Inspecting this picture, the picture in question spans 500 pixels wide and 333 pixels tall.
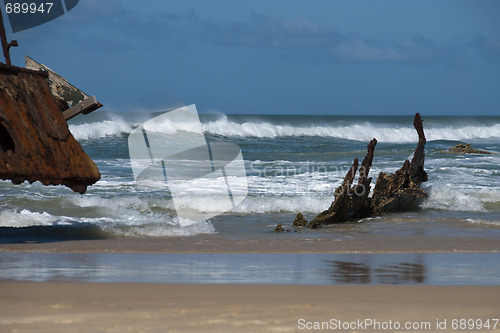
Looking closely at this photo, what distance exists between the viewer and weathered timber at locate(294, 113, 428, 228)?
29.2 feet

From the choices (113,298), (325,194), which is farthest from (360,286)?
(325,194)

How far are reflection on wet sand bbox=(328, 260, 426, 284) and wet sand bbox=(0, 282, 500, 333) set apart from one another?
31 cm

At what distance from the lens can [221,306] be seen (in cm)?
402

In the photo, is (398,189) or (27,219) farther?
(398,189)

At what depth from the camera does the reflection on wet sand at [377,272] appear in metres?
5.00

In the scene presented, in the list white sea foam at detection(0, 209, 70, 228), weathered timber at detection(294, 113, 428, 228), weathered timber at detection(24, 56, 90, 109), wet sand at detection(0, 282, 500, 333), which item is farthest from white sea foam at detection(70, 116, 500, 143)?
wet sand at detection(0, 282, 500, 333)

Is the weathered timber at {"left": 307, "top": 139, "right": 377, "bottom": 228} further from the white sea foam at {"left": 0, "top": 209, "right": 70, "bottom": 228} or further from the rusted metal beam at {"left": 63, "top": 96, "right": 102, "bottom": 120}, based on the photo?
the white sea foam at {"left": 0, "top": 209, "right": 70, "bottom": 228}

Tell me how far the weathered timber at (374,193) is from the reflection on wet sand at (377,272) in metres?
2.81

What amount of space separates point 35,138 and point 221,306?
3.56 m

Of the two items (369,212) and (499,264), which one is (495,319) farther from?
(369,212)

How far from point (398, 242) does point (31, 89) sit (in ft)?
14.6

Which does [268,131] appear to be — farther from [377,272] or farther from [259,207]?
[377,272]

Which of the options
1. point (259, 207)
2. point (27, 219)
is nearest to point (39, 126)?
point (27, 219)

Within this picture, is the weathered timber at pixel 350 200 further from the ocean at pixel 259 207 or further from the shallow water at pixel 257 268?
the shallow water at pixel 257 268
